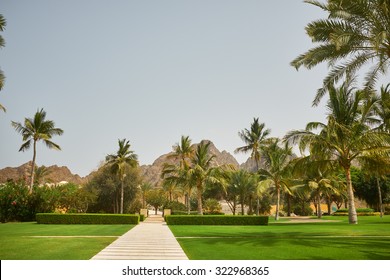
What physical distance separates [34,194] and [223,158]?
14822 cm

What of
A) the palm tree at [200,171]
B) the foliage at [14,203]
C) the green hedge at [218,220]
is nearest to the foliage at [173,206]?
the palm tree at [200,171]

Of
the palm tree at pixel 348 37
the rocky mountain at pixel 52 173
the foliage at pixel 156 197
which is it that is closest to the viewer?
the palm tree at pixel 348 37

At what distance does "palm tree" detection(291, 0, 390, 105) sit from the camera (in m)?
13.4

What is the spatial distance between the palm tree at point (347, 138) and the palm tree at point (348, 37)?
4.10 metres

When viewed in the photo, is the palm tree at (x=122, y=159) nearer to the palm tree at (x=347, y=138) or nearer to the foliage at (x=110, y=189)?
the foliage at (x=110, y=189)

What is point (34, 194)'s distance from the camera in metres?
34.6

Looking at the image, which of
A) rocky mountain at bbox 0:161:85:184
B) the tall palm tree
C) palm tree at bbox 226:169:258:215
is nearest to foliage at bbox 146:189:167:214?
palm tree at bbox 226:169:258:215

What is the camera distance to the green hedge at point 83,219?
94.5ft

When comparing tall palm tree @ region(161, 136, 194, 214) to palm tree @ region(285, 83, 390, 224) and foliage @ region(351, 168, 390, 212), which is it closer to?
palm tree @ region(285, 83, 390, 224)

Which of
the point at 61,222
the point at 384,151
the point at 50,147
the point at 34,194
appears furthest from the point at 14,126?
the point at 384,151

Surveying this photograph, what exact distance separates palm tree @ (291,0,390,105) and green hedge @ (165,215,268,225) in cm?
1413

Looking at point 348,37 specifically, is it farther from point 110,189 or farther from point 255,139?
point 110,189
